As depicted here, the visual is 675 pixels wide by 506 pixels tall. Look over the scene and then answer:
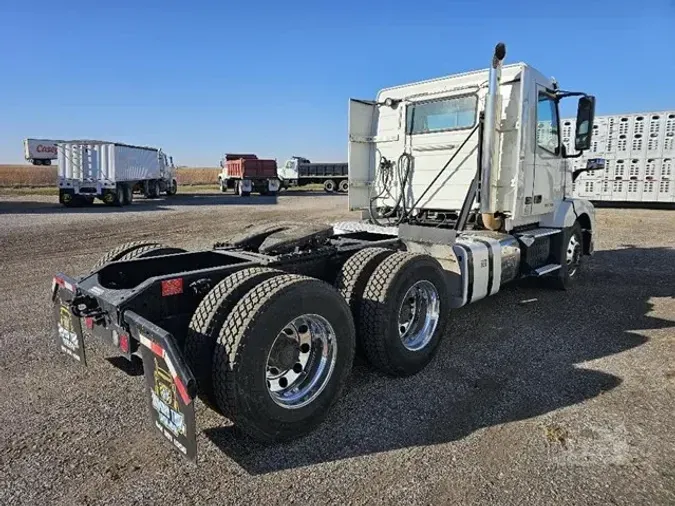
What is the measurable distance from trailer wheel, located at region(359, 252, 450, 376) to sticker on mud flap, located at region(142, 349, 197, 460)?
5.37 ft

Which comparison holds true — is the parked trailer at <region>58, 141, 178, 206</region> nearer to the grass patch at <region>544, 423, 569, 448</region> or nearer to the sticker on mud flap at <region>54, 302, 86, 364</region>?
the sticker on mud flap at <region>54, 302, 86, 364</region>

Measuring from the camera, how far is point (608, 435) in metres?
3.12

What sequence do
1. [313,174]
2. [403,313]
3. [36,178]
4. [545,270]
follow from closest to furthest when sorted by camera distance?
[403,313], [545,270], [313,174], [36,178]

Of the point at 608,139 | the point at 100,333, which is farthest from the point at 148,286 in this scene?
the point at 608,139

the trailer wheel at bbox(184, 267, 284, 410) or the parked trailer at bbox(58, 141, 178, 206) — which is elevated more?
the parked trailer at bbox(58, 141, 178, 206)

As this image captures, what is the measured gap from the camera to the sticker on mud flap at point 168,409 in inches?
97.9

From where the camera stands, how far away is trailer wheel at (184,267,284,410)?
287cm

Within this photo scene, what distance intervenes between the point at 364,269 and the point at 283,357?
44.4 inches

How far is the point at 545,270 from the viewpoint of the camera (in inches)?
252

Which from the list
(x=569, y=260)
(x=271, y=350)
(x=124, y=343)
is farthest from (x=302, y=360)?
(x=569, y=260)

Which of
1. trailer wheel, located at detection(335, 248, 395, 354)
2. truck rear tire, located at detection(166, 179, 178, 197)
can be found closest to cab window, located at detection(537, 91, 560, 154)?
trailer wheel, located at detection(335, 248, 395, 354)

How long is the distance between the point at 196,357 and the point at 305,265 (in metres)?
1.40

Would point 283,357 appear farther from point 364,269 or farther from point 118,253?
point 118,253

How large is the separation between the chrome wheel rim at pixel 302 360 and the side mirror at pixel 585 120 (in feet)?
15.5
